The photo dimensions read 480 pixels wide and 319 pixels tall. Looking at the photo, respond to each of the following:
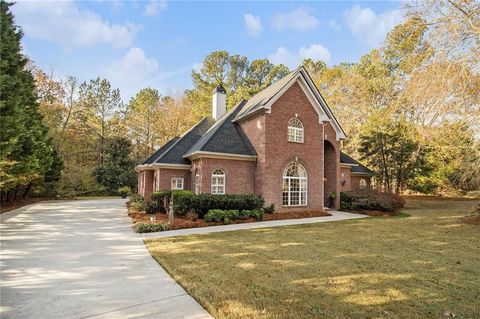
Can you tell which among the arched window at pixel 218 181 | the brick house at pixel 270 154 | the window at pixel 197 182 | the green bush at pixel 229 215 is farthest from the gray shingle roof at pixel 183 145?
the green bush at pixel 229 215

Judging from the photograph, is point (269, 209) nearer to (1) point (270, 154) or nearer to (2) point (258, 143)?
(1) point (270, 154)

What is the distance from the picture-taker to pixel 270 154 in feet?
54.7

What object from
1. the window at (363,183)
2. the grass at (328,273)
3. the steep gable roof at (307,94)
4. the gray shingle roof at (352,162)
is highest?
the steep gable roof at (307,94)

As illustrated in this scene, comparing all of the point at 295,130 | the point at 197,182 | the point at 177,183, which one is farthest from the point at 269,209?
the point at 177,183

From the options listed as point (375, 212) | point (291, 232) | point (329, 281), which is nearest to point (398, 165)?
point (375, 212)

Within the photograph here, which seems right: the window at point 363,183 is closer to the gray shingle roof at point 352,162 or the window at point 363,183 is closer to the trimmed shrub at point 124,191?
the gray shingle roof at point 352,162

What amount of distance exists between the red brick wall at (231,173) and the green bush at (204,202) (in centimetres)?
175

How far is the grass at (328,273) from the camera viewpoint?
14.7ft

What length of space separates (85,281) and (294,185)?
1379 cm

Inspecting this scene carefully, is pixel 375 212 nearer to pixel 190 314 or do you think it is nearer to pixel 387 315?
pixel 387 315

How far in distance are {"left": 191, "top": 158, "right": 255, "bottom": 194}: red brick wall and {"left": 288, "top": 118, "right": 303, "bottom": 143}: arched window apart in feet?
9.89

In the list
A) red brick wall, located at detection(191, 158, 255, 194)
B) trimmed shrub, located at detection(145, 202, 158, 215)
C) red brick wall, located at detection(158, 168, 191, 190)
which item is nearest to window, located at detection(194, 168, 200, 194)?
red brick wall, located at detection(191, 158, 255, 194)

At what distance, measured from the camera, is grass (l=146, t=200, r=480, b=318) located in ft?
14.7

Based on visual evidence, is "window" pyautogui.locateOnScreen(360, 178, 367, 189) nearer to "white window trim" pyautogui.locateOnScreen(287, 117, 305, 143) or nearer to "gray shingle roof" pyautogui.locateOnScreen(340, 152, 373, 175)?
"gray shingle roof" pyautogui.locateOnScreen(340, 152, 373, 175)
